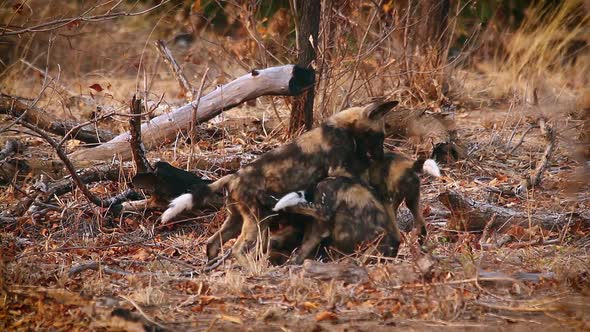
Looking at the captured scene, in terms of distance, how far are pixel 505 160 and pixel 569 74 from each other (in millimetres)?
3042

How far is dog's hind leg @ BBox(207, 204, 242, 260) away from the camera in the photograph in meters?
5.85

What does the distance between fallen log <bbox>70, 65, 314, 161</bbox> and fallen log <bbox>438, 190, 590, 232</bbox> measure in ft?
4.89

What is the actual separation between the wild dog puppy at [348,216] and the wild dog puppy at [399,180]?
221mm

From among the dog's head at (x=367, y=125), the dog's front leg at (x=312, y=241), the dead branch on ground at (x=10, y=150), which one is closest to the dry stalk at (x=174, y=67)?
the dead branch on ground at (x=10, y=150)

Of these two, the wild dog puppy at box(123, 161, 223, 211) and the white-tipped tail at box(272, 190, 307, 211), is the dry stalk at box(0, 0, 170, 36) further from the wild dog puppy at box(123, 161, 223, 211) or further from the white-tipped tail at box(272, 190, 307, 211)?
the white-tipped tail at box(272, 190, 307, 211)

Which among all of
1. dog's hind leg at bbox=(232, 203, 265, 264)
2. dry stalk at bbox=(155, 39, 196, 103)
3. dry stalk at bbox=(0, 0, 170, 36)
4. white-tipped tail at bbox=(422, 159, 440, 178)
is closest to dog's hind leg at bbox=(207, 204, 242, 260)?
dog's hind leg at bbox=(232, 203, 265, 264)

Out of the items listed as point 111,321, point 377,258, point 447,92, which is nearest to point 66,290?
point 111,321

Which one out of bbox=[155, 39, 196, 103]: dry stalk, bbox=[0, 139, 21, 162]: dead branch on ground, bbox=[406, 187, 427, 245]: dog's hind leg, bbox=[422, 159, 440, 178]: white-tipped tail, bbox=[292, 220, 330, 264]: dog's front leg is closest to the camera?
bbox=[292, 220, 330, 264]: dog's front leg

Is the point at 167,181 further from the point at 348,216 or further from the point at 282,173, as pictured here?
the point at 348,216

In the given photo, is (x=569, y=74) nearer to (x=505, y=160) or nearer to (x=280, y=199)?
(x=505, y=160)

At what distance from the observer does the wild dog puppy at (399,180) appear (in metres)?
5.84

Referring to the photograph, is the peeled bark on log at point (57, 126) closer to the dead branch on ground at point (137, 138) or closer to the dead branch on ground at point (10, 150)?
the dead branch on ground at point (10, 150)

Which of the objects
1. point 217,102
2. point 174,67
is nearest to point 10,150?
point 217,102

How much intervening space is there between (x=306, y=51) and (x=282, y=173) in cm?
247
